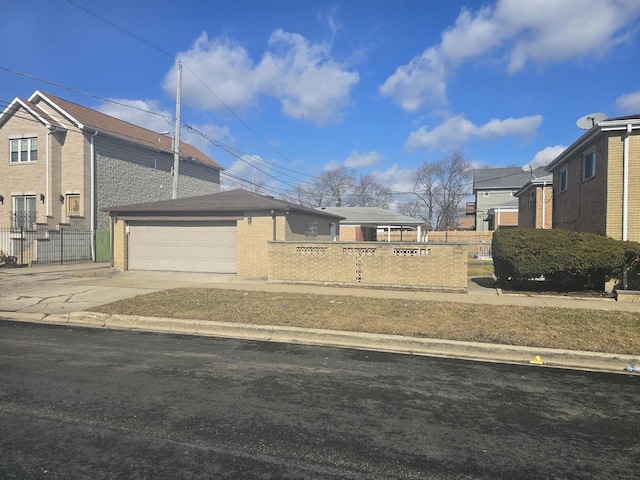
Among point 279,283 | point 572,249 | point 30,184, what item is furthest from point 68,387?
point 30,184

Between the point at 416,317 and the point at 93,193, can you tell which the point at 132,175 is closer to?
the point at 93,193

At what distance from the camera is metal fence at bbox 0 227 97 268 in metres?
21.7

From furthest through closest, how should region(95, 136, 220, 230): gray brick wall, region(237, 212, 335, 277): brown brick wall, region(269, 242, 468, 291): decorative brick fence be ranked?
1. region(95, 136, 220, 230): gray brick wall
2. region(237, 212, 335, 277): brown brick wall
3. region(269, 242, 468, 291): decorative brick fence

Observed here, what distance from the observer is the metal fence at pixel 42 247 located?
21.7 metres

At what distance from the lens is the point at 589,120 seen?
15.9m

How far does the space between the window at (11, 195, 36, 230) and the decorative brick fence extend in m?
18.1

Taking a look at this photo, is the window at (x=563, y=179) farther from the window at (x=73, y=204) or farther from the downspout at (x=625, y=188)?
the window at (x=73, y=204)

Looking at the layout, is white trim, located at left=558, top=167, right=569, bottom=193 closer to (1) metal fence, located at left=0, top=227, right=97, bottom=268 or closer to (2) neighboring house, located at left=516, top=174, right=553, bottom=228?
(2) neighboring house, located at left=516, top=174, right=553, bottom=228

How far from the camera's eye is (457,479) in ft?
10.4

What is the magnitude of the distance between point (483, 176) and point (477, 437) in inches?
2190

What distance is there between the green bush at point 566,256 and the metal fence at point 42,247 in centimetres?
2106

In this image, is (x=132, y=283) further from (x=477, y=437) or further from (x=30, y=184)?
(x=30, y=184)

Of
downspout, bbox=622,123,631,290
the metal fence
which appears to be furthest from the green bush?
the metal fence

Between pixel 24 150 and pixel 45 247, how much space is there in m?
7.34
